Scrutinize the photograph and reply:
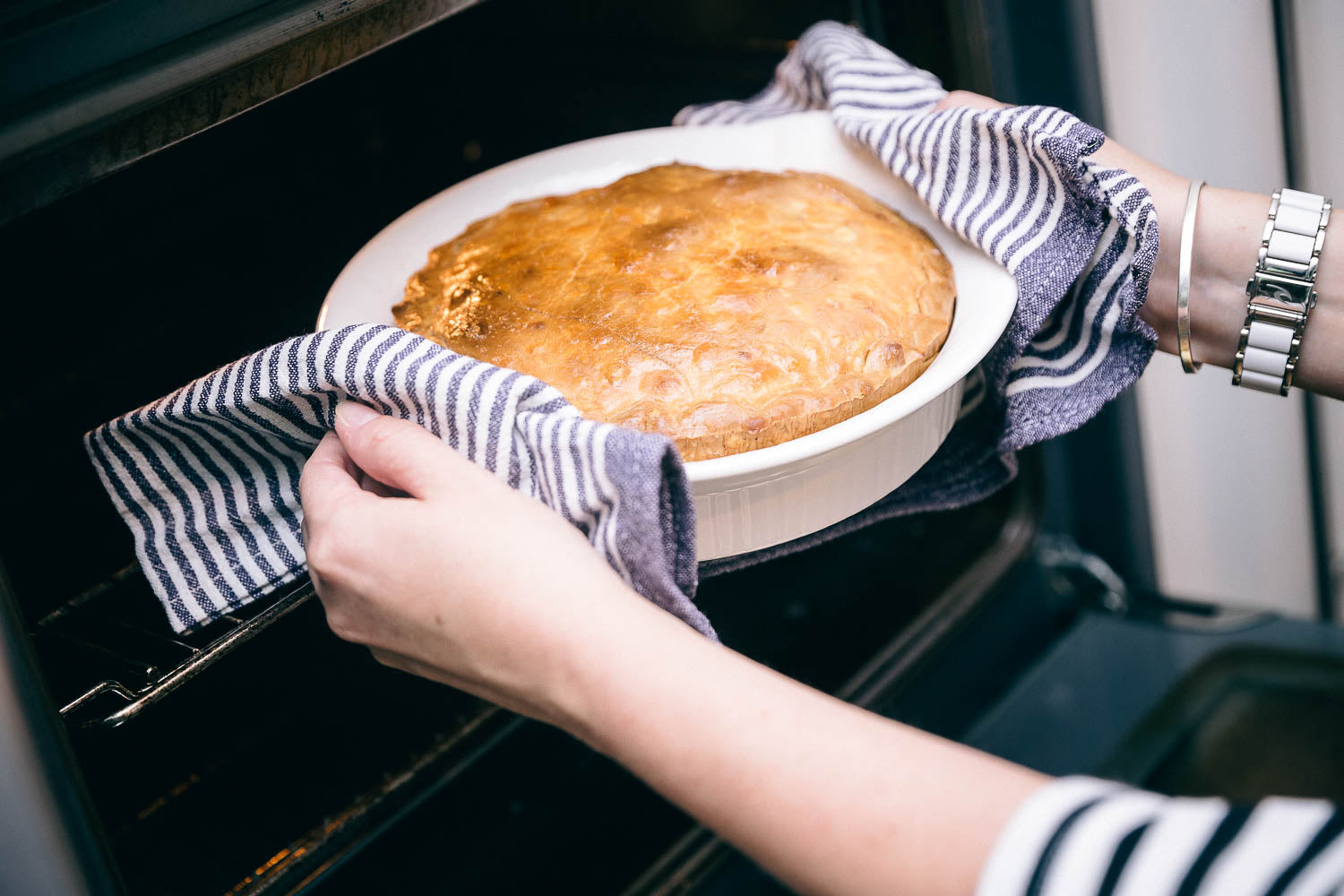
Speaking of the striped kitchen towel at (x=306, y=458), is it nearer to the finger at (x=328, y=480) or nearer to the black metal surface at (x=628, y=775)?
the finger at (x=328, y=480)

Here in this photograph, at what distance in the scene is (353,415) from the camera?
1.68 feet

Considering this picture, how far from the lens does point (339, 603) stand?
49 cm

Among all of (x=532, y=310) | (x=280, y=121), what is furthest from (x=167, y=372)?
(x=532, y=310)

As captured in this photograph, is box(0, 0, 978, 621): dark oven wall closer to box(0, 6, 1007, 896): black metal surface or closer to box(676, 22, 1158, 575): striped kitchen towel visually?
box(0, 6, 1007, 896): black metal surface

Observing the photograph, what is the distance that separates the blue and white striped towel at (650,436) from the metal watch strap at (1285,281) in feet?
0.24

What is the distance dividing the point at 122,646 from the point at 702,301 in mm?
405

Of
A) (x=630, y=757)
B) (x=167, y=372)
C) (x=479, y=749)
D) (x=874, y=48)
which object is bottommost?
(x=479, y=749)

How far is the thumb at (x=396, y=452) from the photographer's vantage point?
47 cm

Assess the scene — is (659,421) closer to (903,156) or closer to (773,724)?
(773,724)

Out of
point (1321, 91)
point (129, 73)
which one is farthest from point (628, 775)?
point (1321, 91)

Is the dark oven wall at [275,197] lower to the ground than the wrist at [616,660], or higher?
higher

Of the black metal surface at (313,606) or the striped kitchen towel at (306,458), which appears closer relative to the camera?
the striped kitchen towel at (306,458)

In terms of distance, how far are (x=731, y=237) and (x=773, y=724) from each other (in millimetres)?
357

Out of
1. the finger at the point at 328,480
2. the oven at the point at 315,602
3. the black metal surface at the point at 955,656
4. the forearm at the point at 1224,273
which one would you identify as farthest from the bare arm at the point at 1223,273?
the finger at the point at 328,480
